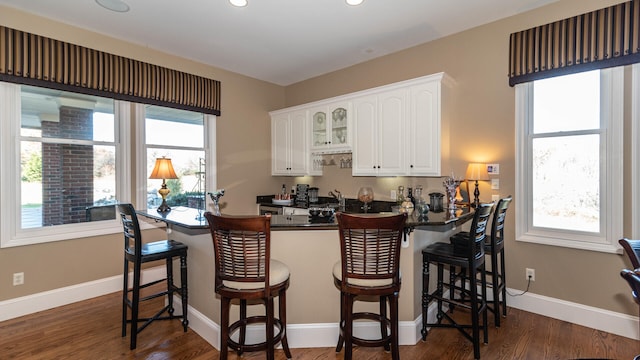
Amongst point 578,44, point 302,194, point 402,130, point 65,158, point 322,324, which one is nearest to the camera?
point 322,324

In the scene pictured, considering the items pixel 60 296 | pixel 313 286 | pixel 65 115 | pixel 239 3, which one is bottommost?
pixel 60 296

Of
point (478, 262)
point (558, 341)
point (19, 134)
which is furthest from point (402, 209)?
point (19, 134)

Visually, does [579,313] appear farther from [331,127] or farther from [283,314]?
[331,127]

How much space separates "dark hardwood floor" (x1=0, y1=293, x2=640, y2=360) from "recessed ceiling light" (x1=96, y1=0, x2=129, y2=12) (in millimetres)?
3101

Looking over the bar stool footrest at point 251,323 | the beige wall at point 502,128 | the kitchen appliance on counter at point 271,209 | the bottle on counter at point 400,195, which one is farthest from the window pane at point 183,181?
the beige wall at point 502,128

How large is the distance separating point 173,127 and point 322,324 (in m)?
3.42

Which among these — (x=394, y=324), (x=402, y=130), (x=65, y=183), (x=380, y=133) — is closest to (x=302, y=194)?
(x=380, y=133)

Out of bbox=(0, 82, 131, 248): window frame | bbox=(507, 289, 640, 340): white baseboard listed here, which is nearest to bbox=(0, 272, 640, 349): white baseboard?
bbox=(507, 289, 640, 340): white baseboard

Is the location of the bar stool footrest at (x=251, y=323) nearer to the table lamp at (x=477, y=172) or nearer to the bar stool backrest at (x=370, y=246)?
the bar stool backrest at (x=370, y=246)

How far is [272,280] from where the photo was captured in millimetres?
2051

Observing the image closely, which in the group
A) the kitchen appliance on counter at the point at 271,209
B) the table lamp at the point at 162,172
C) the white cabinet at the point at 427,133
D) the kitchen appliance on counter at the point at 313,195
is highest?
the white cabinet at the point at 427,133

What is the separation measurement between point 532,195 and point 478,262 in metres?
1.27

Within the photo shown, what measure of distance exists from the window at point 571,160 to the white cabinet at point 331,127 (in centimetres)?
203

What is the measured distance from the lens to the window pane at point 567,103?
9.39 ft
